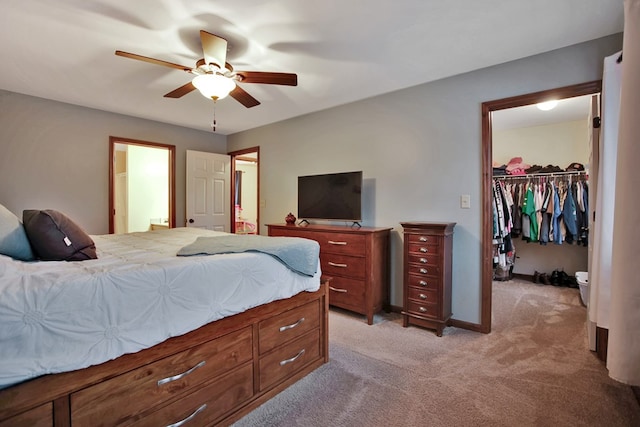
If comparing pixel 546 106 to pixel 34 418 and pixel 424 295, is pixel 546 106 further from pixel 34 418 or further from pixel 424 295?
pixel 34 418

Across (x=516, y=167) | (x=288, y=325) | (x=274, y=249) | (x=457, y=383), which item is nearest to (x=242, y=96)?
(x=274, y=249)

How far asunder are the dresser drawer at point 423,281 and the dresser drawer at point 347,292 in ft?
1.57

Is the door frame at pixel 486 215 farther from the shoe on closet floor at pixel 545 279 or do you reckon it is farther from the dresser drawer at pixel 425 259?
the shoe on closet floor at pixel 545 279

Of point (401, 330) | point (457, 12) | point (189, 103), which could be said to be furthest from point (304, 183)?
point (457, 12)

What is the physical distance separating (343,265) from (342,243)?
9.2 inches

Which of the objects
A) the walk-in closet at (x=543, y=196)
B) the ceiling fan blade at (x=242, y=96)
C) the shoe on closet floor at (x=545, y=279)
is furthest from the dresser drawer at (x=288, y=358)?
the shoe on closet floor at (x=545, y=279)

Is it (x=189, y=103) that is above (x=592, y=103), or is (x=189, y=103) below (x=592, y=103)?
above

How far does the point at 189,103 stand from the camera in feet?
11.9

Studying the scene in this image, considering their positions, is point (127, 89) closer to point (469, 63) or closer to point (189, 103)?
point (189, 103)

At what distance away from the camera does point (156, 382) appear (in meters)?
1.28

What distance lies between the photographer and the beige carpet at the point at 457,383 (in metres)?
1.62

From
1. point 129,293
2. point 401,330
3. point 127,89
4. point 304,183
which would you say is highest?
point 127,89

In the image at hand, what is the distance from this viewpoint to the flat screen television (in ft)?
10.9

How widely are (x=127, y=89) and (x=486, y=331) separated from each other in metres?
4.35
